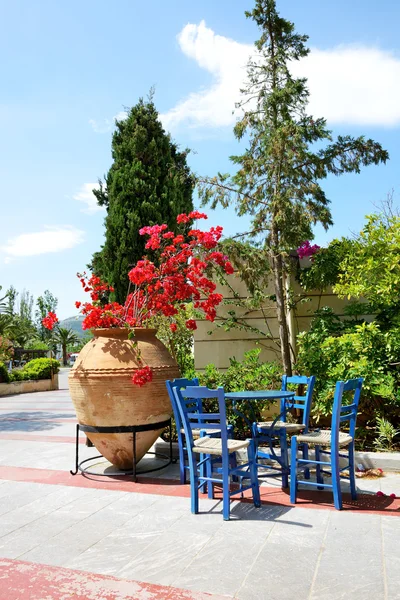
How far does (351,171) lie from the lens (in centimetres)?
749

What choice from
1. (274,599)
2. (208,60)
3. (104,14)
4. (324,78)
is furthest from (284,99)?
(274,599)

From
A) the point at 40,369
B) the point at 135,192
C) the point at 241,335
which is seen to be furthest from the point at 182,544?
the point at 40,369

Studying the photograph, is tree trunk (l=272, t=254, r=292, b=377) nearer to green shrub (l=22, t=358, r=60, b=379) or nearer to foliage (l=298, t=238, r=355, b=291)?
foliage (l=298, t=238, r=355, b=291)

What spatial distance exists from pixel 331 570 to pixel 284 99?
6488 mm

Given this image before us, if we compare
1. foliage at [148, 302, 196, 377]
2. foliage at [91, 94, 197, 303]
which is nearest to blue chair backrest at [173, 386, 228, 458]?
foliage at [148, 302, 196, 377]

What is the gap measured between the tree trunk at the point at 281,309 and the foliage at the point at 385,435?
1.72 m

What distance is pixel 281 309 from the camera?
7359 mm

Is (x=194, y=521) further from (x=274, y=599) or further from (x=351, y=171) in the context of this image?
(x=351, y=171)

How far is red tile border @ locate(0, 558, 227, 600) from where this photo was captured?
8.59 feet

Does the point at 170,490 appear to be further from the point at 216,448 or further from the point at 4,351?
the point at 4,351

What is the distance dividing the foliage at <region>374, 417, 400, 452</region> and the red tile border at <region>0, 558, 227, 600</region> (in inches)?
143

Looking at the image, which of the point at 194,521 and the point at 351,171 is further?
the point at 351,171

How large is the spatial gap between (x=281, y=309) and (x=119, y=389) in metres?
3.22

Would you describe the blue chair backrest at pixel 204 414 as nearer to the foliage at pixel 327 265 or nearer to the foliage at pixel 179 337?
the foliage at pixel 327 265
